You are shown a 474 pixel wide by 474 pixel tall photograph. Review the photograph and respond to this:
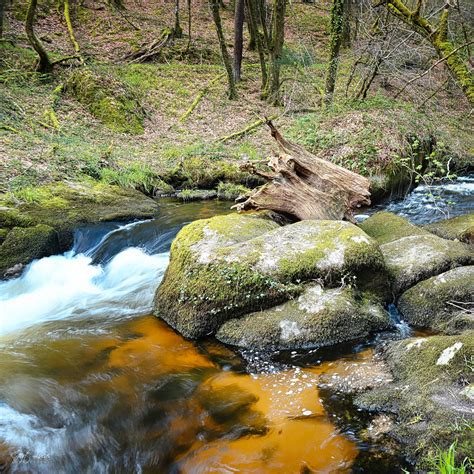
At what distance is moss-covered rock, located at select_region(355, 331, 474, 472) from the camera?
287 cm

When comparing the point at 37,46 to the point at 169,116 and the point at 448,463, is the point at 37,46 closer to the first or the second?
the point at 169,116

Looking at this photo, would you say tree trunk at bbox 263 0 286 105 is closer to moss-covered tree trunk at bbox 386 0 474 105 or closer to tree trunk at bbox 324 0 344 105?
tree trunk at bbox 324 0 344 105

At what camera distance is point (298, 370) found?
414cm

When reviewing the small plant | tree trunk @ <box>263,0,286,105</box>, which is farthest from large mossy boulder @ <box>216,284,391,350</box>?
tree trunk @ <box>263,0,286,105</box>

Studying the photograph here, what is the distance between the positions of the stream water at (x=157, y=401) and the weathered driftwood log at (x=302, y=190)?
237 centimetres

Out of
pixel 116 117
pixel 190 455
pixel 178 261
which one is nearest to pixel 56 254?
pixel 178 261

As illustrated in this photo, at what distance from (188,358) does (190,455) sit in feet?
4.46

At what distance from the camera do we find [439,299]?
16.0 ft

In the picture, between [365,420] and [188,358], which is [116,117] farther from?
[365,420]

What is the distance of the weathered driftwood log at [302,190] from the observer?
7.15 metres

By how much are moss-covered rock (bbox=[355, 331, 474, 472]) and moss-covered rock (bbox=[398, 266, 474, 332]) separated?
39.0 inches

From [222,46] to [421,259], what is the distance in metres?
12.7

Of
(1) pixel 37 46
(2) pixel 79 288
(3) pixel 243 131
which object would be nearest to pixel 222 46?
(3) pixel 243 131

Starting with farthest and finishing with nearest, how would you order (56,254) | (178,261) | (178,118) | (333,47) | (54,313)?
(178,118) → (333,47) → (56,254) → (54,313) → (178,261)
